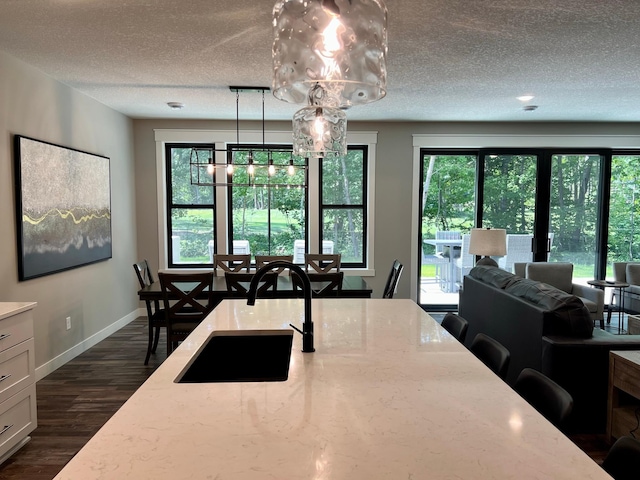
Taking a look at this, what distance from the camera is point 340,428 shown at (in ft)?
3.17

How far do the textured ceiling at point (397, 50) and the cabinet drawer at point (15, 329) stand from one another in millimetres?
1794

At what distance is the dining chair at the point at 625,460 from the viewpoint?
3.10 ft

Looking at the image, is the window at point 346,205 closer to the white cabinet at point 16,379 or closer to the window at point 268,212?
the window at point 268,212

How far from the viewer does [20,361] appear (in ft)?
7.91

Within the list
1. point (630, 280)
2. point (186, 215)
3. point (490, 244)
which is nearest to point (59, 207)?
point (186, 215)

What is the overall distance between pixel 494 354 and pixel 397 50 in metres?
2.26

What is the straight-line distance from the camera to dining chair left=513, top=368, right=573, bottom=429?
1236mm

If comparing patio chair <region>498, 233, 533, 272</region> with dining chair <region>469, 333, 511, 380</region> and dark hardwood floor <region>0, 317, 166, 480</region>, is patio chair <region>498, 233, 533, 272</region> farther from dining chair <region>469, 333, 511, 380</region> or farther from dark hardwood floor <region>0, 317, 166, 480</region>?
dark hardwood floor <region>0, 317, 166, 480</region>

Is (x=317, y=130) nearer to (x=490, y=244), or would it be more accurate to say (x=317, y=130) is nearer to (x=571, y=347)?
(x=571, y=347)

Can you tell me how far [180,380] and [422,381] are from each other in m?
0.77

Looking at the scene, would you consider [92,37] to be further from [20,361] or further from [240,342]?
[240,342]

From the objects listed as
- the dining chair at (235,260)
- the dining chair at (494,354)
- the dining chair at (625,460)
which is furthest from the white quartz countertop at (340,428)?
the dining chair at (235,260)

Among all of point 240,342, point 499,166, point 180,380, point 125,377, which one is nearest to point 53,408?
point 125,377

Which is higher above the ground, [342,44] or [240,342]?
[342,44]
